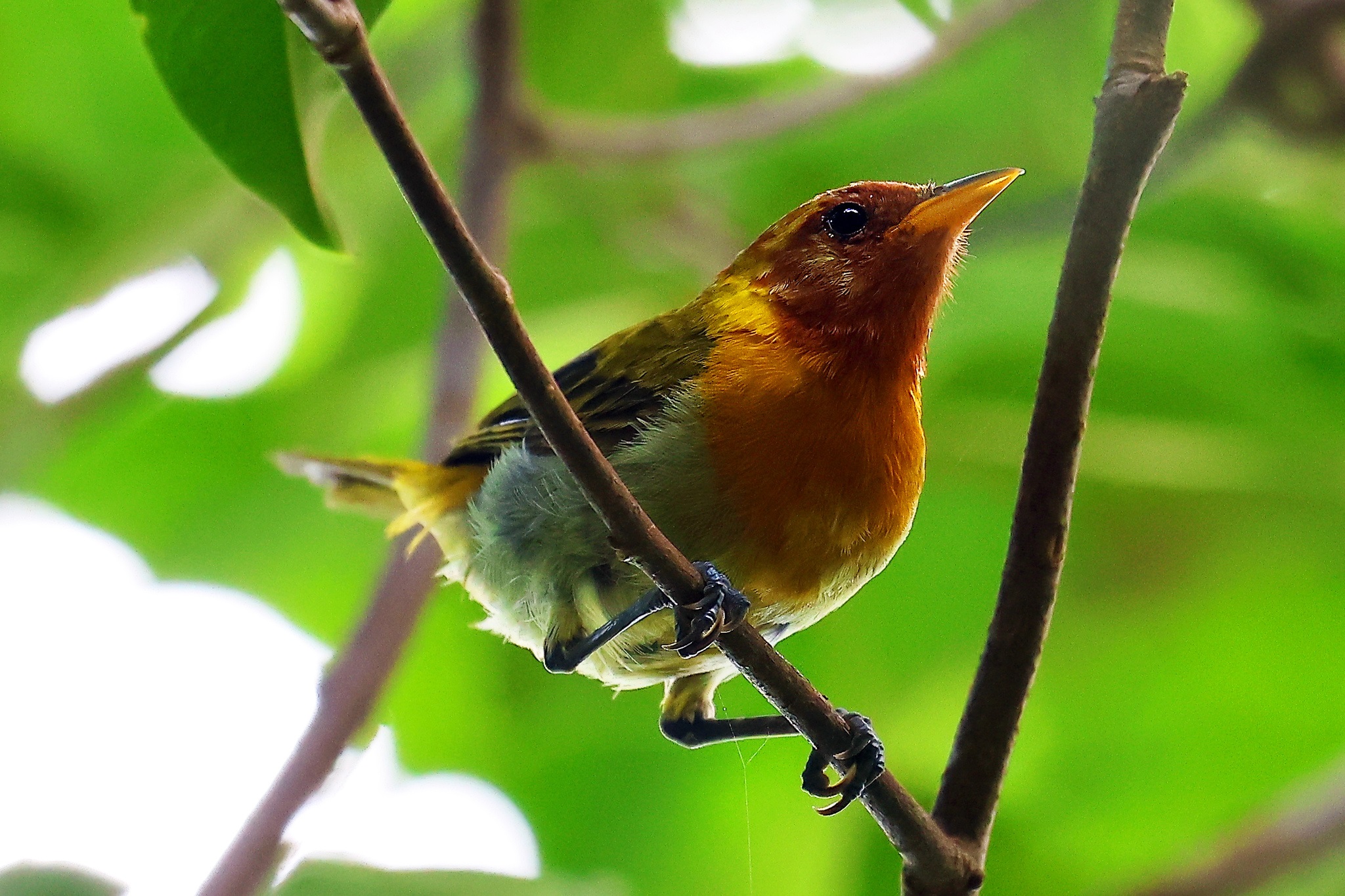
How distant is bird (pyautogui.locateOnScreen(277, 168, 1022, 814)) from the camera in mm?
2746

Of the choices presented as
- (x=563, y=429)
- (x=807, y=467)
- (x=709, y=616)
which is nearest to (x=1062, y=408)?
(x=709, y=616)

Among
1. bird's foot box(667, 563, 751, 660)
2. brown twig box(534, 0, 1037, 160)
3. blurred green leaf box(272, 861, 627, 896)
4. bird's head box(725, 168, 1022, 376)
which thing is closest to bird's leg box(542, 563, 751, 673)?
bird's foot box(667, 563, 751, 660)

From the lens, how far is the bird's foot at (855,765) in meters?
2.37

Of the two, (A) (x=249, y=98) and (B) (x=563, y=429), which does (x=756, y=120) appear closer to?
(A) (x=249, y=98)

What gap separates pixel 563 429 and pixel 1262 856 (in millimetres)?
2282

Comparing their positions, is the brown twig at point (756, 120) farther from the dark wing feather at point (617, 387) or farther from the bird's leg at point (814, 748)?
the bird's leg at point (814, 748)

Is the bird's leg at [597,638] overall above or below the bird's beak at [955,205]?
below

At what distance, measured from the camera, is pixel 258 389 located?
452 cm

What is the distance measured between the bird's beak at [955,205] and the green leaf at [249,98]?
1.59m

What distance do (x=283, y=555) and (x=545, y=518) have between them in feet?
5.97

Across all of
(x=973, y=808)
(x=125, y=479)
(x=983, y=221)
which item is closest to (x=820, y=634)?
(x=983, y=221)

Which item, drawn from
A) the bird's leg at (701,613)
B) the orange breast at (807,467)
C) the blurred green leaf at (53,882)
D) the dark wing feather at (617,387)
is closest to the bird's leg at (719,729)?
the orange breast at (807,467)

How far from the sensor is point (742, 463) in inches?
108

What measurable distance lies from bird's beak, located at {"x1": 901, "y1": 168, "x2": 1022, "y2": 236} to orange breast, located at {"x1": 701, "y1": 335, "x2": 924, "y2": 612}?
43 centimetres
